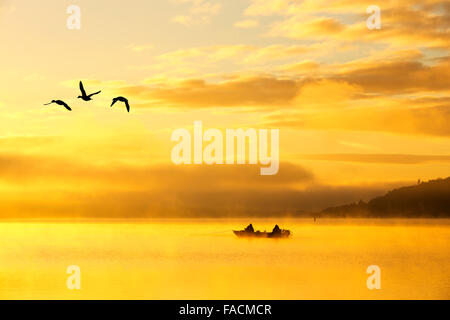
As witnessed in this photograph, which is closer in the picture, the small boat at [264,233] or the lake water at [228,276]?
the lake water at [228,276]

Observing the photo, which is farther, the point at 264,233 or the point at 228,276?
the point at 264,233

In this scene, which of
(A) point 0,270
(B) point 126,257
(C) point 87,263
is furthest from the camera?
(B) point 126,257

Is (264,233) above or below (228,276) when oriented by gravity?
above

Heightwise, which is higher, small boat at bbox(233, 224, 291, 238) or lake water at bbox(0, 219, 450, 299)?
small boat at bbox(233, 224, 291, 238)

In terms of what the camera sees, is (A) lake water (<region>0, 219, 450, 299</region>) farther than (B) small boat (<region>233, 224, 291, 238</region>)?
No

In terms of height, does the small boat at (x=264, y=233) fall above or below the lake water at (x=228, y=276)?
above

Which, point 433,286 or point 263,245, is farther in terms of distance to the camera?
point 263,245
